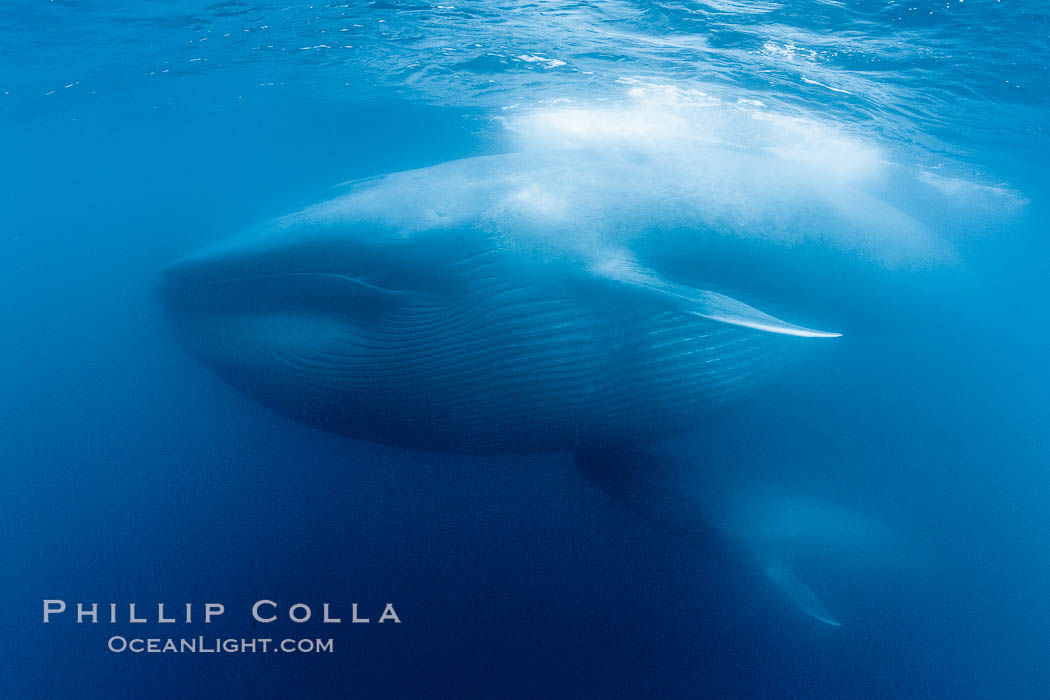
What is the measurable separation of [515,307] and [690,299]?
3.89 feet

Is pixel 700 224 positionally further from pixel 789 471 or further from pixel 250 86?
pixel 250 86

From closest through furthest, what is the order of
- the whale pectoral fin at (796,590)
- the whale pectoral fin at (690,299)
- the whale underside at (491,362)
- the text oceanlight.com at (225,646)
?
the whale pectoral fin at (690,299), the whale underside at (491,362), the whale pectoral fin at (796,590), the text oceanlight.com at (225,646)

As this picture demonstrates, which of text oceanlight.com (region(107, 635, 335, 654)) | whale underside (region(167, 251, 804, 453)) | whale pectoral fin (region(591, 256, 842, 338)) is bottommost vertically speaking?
text oceanlight.com (region(107, 635, 335, 654))

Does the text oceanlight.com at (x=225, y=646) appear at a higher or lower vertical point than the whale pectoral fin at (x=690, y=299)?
lower

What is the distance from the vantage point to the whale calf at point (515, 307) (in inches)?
154

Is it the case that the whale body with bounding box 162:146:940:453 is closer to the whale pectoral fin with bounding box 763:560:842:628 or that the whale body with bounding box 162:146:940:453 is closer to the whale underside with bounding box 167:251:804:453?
the whale underside with bounding box 167:251:804:453

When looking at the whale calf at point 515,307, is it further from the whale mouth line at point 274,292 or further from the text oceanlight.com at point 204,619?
the text oceanlight.com at point 204,619

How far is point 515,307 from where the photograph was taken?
3.92 meters

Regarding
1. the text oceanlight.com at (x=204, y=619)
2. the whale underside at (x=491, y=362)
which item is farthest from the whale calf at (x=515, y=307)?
the text oceanlight.com at (x=204, y=619)

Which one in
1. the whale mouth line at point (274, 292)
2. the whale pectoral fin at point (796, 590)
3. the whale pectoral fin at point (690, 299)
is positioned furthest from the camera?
the whale pectoral fin at point (796, 590)

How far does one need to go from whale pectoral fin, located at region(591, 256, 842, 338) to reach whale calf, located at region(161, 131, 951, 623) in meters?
0.02

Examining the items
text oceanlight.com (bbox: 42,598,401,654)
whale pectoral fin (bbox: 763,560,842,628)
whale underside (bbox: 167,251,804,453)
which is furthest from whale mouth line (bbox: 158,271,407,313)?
whale pectoral fin (bbox: 763,560,842,628)

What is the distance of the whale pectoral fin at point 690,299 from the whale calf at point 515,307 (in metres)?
0.02

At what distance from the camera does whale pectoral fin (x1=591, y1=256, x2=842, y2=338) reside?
149 inches
